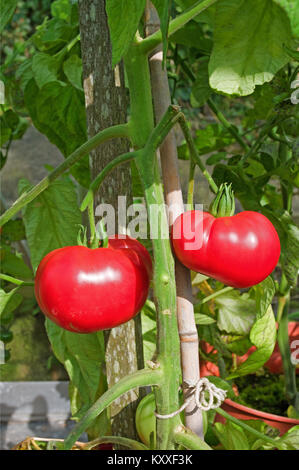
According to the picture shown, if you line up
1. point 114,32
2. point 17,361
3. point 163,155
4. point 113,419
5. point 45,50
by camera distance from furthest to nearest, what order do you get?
point 17,361 < point 45,50 < point 113,419 < point 163,155 < point 114,32

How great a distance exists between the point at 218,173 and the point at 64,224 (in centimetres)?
21

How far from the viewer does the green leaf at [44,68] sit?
67 cm

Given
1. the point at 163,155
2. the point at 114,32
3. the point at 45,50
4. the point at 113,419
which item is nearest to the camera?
the point at 114,32

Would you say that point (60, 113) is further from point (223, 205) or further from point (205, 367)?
point (205, 367)

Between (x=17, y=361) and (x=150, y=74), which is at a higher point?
(x=150, y=74)

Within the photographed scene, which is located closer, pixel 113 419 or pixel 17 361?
pixel 113 419

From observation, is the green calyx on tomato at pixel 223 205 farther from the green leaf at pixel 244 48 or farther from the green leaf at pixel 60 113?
the green leaf at pixel 60 113

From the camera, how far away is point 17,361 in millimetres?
1533

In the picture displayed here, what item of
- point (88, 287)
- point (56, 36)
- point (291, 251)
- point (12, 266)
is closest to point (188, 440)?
point (88, 287)

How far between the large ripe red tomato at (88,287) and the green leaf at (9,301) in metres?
0.18

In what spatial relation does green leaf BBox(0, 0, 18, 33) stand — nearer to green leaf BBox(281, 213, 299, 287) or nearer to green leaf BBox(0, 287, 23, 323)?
green leaf BBox(0, 287, 23, 323)

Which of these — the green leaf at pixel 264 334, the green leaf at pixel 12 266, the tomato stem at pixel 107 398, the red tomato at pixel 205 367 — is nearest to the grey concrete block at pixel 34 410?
the red tomato at pixel 205 367
